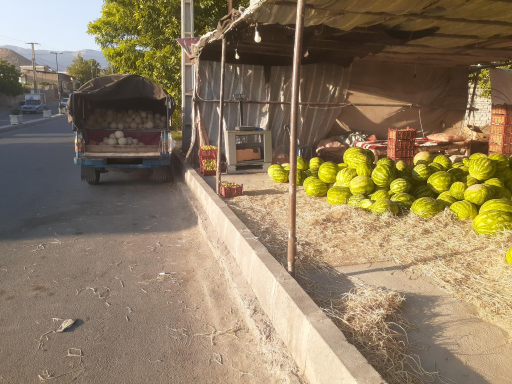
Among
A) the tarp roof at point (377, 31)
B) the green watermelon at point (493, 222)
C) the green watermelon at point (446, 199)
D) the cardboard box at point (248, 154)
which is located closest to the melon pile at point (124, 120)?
the tarp roof at point (377, 31)

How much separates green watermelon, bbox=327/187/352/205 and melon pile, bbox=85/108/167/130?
6.24 meters

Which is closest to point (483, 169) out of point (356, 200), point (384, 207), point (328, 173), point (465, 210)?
point (465, 210)

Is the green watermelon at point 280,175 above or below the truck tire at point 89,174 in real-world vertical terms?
above

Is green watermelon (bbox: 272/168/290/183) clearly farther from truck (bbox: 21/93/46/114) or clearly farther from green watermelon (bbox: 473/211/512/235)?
truck (bbox: 21/93/46/114)

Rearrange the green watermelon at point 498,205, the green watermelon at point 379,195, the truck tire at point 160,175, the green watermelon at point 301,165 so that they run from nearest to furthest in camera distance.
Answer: the green watermelon at point 498,205, the green watermelon at point 379,195, the green watermelon at point 301,165, the truck tire at point 160,175

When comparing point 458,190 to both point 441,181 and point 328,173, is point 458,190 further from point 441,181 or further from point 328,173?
point 328,173

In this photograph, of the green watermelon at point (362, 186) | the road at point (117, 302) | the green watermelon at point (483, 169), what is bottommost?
the road at point (117, 302)

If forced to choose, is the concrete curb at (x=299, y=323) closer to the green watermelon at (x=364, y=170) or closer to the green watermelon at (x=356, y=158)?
the green watermelon at (x=364, y=170)

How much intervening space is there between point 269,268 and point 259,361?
3.23 ft

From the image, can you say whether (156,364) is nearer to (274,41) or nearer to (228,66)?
(274,41)

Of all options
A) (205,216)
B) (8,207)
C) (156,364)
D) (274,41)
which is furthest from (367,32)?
(8,207)

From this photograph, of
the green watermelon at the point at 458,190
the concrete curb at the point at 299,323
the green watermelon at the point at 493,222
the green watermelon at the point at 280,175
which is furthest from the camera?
the green watermelon at the point at 280,175

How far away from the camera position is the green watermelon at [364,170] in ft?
23.2

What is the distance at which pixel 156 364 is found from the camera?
336cm
